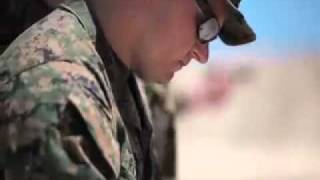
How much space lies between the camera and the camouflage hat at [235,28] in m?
1.40

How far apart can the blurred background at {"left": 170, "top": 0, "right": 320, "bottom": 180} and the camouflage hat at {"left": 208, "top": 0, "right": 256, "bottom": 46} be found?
2.59 metres

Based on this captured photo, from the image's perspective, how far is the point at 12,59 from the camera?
1181mm

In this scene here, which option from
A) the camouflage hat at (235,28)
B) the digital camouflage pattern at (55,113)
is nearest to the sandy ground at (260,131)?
the camouflage hat at (235,28)

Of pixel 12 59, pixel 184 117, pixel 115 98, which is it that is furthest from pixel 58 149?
pixel 184 117

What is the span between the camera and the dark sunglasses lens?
1386 millimetres

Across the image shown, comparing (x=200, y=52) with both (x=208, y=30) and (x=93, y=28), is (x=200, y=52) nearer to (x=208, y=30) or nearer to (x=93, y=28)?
(x=208, y=30)

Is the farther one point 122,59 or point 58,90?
point 122,59

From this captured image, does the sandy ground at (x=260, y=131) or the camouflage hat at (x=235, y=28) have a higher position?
the camouflage hat at (x=235, y=28)

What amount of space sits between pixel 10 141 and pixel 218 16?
379 millimetres

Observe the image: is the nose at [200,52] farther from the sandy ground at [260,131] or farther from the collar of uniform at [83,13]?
the sandy ground at [260,131]

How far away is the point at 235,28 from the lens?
145cm

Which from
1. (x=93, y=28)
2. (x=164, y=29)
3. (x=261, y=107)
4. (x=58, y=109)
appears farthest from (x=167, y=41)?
(x=261, y=107)

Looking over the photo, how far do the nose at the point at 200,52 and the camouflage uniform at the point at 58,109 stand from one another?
22 cm

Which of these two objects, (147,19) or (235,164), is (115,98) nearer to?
(147,19)
